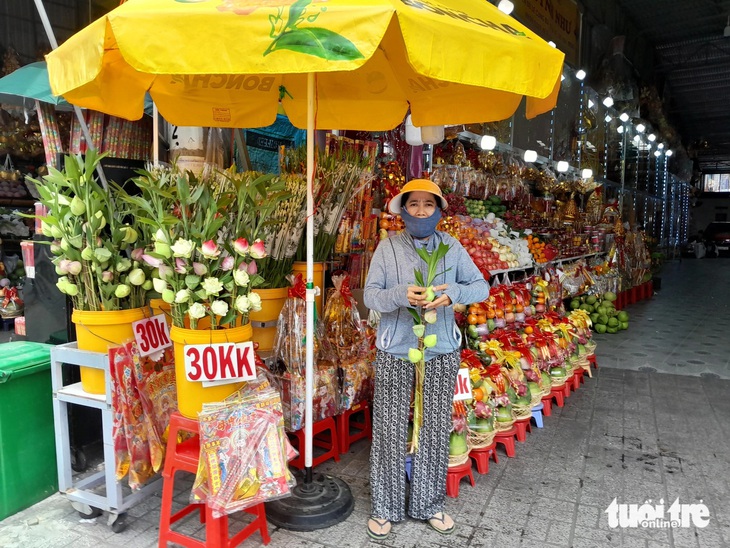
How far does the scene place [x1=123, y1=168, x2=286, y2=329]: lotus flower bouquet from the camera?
88.0 inches

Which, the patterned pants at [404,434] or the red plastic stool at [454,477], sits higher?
the patterned pants at [404,434]

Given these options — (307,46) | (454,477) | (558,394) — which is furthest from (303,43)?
(558,394)

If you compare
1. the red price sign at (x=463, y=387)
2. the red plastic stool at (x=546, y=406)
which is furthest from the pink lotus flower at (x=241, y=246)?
the red plastic stool at (x=546, y=406)

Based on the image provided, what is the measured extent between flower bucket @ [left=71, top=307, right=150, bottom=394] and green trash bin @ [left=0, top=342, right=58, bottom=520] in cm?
41

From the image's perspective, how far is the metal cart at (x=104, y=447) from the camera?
2.50m

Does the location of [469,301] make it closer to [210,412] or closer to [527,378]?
[210,412]

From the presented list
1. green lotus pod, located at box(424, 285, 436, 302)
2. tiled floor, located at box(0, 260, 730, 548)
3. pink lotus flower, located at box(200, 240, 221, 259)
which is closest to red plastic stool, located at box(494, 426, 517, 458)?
tiled floor, located at box(0, 260, 730, 548)

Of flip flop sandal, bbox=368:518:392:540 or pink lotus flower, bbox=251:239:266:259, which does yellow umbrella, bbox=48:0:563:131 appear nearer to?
pink lotus flower, bbox=251:239:266:259

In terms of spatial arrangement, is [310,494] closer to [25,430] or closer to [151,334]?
[151,334]

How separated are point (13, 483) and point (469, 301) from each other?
2.51 meters

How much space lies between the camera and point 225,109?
3.49 m

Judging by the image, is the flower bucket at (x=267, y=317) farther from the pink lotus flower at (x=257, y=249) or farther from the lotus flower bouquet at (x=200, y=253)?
the pink lotus flower at (x=257, y=249)

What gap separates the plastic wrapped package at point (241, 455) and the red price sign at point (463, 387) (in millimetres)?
1134

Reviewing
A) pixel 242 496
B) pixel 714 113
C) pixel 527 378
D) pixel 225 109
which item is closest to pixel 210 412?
pixel 242 496
